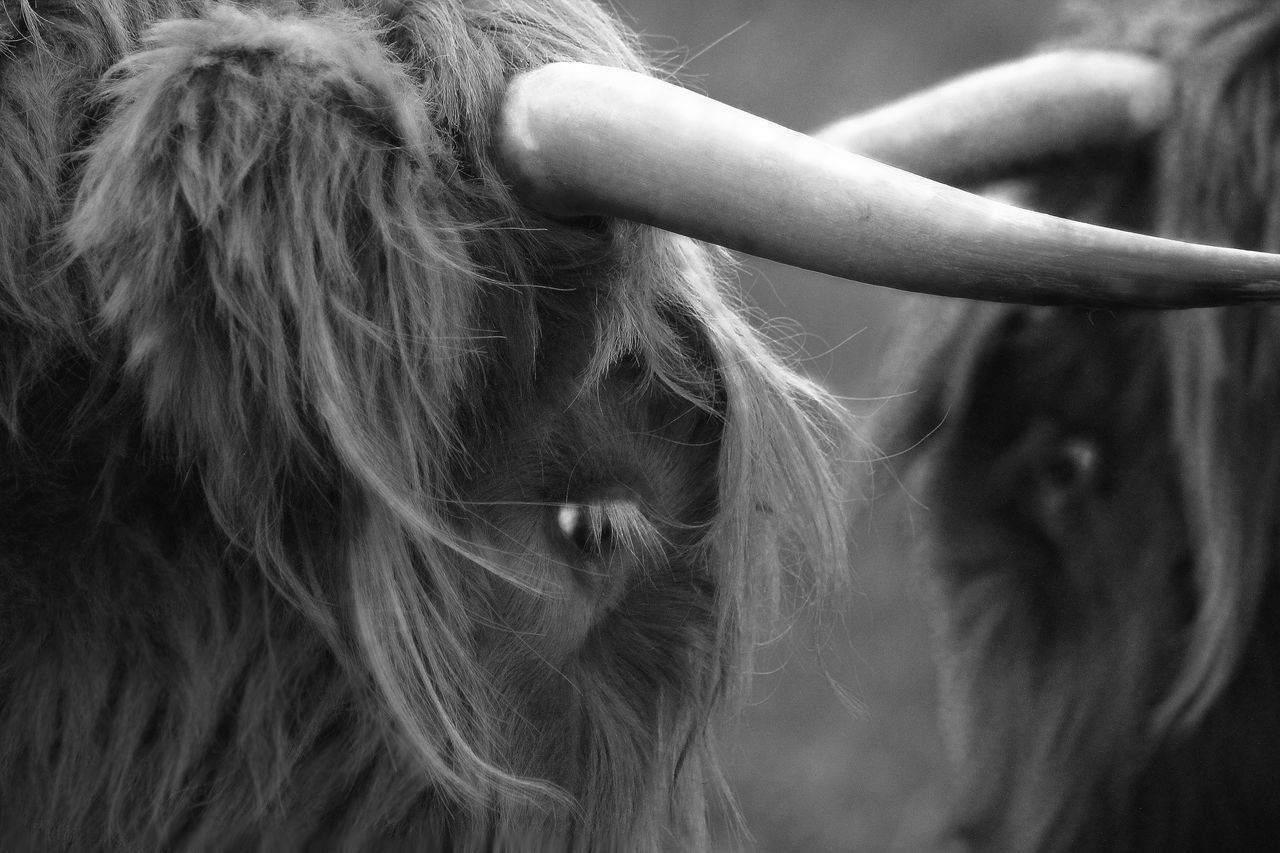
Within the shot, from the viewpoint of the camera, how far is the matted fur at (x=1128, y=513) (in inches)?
66.5

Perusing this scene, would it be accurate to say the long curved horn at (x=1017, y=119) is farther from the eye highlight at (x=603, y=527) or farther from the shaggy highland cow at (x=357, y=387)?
the eye highlight at (x=603, y=527)

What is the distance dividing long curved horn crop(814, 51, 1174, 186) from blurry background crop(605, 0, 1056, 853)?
8.34 feet

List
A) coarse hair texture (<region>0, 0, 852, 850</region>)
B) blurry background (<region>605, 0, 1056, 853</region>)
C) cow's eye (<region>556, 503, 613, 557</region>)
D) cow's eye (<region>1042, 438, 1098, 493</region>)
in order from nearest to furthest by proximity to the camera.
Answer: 1. coarse hair texture (<region>0, 0, 852, 850</region>)
2. cow's eye (<region>556, 503, 613, 557</region>)
3. cow's eye (<region>1042, 438, 1098, 493</region>)
4. blurry background (<region>605, 0, 1056, 853</region>)

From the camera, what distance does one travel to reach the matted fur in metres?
1.69

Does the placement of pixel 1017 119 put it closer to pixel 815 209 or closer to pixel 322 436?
pixel 815 209

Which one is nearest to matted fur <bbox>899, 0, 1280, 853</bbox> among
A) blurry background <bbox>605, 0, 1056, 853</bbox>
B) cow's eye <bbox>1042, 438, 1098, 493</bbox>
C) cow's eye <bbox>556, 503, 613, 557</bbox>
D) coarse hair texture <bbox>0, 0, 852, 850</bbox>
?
cow's eye <bbox>1042, 438, 1098, 493</bbox>

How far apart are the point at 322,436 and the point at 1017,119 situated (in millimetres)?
1010

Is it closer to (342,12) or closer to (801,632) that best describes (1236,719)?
(801,632)

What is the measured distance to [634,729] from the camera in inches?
50.2

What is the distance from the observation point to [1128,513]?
5.98ft

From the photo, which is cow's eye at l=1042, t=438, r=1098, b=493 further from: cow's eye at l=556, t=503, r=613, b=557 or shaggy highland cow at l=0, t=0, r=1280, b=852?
→ cow's eye at l=556, t=503, r=613, b=557

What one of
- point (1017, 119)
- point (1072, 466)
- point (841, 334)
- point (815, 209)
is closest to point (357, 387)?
point (815, 209)

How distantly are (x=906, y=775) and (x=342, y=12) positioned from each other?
13.6ft

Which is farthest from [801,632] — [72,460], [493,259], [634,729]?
[72,460]
